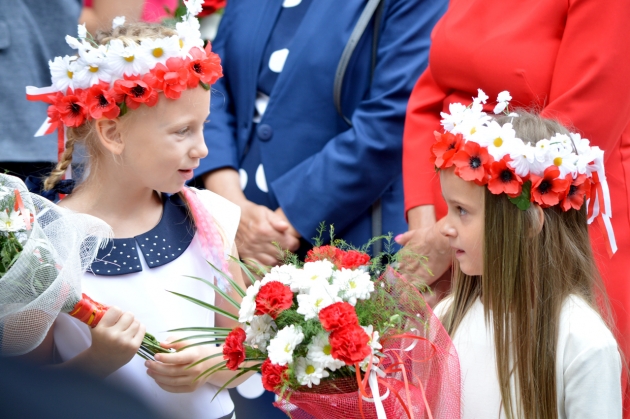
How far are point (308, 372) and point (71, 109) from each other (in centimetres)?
121

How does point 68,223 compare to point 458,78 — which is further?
point 458,78

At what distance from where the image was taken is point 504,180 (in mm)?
2330

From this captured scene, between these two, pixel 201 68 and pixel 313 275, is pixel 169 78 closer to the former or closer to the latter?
pixel 201 68

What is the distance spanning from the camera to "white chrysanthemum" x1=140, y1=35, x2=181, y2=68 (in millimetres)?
2467

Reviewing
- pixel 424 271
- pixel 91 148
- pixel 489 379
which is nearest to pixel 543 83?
pixel 424 271

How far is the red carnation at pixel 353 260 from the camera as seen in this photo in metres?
2.04

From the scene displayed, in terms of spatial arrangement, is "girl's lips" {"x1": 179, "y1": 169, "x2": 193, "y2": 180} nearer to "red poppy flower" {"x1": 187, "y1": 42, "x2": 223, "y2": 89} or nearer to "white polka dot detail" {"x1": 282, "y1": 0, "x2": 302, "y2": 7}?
"red poppy flower" {"x1": 187, "y1": 42, "x2": 223, "y2": 89}

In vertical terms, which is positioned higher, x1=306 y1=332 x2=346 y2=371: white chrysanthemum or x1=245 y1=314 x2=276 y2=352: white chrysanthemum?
x1=306 y1=332 x2=346 y2=371: white chrysanthemum

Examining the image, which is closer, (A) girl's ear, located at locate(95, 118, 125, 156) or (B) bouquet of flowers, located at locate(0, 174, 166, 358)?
(B) bouquet of flowers, located at locate(0, 174, 166, 358)

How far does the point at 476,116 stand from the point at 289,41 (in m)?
1.27

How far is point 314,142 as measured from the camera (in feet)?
11.1

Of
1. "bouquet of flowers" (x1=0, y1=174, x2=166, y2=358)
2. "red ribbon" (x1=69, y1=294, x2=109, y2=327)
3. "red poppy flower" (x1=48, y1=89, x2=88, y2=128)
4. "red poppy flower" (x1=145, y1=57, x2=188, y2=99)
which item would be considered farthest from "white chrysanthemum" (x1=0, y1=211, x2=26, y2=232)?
"red poppy flower" (x1=145, y1=57, x2=188, y2=99)

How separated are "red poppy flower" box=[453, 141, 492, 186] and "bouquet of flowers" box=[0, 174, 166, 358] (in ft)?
3.54

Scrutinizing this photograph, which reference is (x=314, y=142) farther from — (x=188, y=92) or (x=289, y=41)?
(x=188, y=92)
